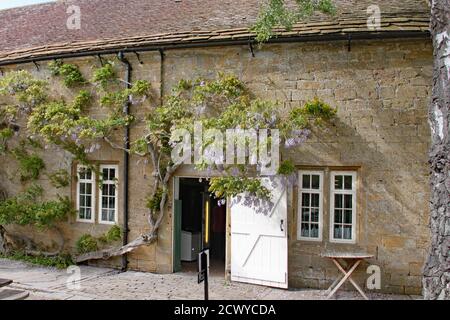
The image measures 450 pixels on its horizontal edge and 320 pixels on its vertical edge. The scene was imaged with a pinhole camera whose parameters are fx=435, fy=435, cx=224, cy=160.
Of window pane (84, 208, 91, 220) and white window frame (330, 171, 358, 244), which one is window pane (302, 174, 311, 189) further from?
window pane (84, 208, 91, 220)

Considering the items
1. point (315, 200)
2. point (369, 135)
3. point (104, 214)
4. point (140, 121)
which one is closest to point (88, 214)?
point (104, 214)

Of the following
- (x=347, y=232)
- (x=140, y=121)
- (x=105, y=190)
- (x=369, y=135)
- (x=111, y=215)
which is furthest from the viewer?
(x=105, y=190)

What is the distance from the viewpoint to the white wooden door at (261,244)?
858 centimetres

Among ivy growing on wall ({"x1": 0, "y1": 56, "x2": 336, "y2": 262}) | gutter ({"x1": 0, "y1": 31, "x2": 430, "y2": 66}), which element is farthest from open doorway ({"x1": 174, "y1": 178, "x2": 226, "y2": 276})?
gutter ({"x1": 0, "y1": 31, "x2": 430, "y2": 66})

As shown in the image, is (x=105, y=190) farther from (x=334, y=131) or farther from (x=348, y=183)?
(x=348, y=183)

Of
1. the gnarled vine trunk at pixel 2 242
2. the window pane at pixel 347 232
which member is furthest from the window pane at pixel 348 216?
the gnarled vine trunk at pixel 2 242

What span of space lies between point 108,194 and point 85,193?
0.72 m

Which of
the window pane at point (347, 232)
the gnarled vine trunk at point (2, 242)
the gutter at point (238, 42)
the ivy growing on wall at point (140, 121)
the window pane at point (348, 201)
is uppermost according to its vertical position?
the gutter at point (238, 42)

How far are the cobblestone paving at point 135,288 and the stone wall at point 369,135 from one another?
2.09 feet

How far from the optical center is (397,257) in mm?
8203

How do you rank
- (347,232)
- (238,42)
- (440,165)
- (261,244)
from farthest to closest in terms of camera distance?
(238,42) → (261,244) → (347,232) → (440,165)

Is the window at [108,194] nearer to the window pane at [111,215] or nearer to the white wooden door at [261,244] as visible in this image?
the window pane at [111,215]

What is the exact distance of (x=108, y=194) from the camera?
10.4 metres

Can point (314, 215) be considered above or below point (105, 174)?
below
